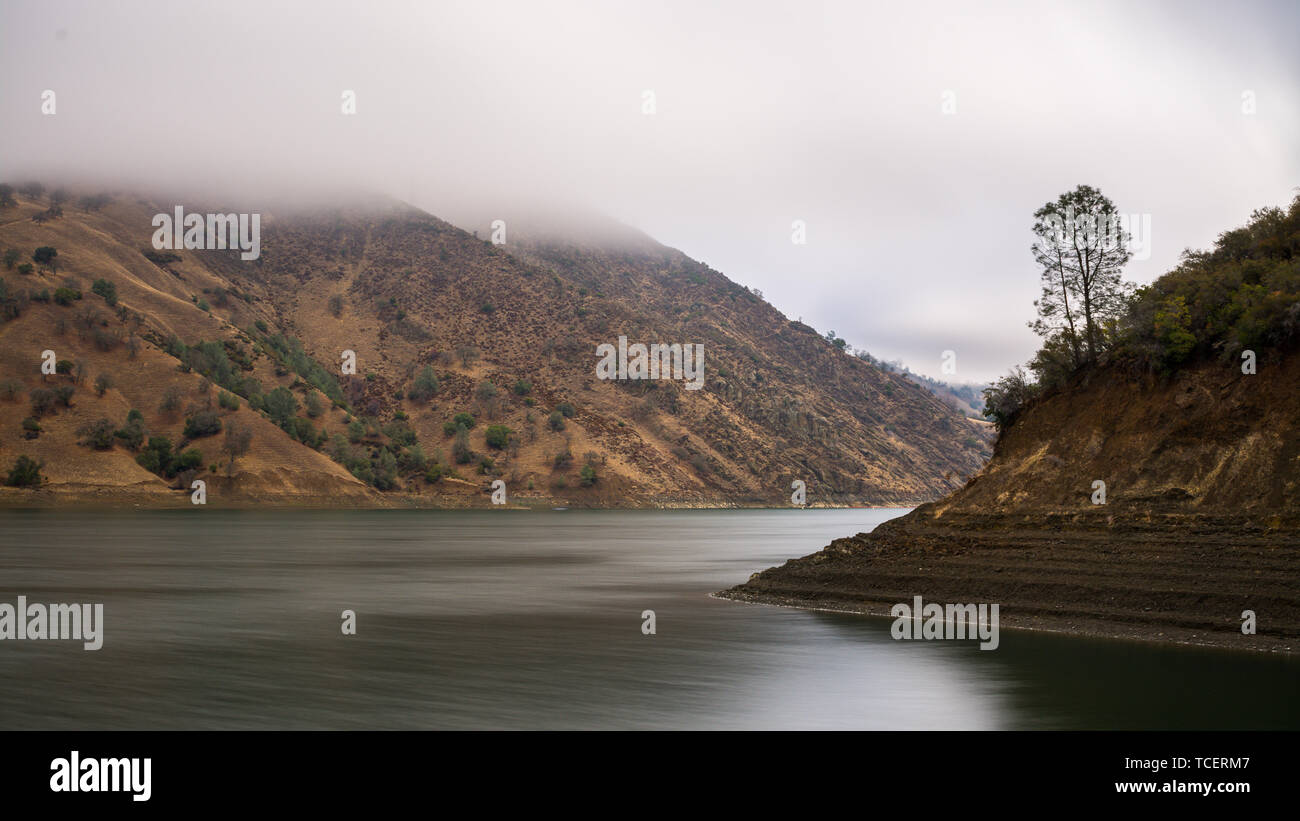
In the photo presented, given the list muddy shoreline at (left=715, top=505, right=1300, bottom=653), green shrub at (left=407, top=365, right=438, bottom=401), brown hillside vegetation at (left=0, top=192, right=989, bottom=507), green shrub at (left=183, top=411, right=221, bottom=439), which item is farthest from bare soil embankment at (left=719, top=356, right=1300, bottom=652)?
green shrub at (left=407, top=365, right=438, bottom=401)

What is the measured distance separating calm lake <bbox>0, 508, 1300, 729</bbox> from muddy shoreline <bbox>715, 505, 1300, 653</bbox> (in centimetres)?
177

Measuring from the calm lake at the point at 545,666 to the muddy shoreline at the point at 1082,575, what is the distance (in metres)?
1.77

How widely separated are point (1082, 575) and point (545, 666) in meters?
17.9

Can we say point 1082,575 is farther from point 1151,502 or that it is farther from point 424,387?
point 424,387

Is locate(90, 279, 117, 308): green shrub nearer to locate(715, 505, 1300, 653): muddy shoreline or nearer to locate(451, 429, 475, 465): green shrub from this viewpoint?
locate(451, 429, 475, 465): green shrub

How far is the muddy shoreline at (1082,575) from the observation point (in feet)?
97.1

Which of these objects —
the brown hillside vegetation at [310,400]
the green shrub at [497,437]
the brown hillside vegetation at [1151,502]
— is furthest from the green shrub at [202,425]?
the brown hillside vegetation at [1151,502]

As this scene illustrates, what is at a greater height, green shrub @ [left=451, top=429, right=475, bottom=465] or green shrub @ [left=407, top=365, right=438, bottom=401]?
green shrub @ [left=407, top=365, right=438, bottom=401]

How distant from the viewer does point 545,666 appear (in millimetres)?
27719

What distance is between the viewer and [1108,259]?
45.8 meters

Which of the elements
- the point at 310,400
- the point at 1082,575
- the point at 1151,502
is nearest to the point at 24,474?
the point at 310,400

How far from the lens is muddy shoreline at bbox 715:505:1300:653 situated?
29.6 metres

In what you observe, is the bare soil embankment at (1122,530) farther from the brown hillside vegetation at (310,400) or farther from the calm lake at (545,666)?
the brown hillside vegetation at (310,400)
